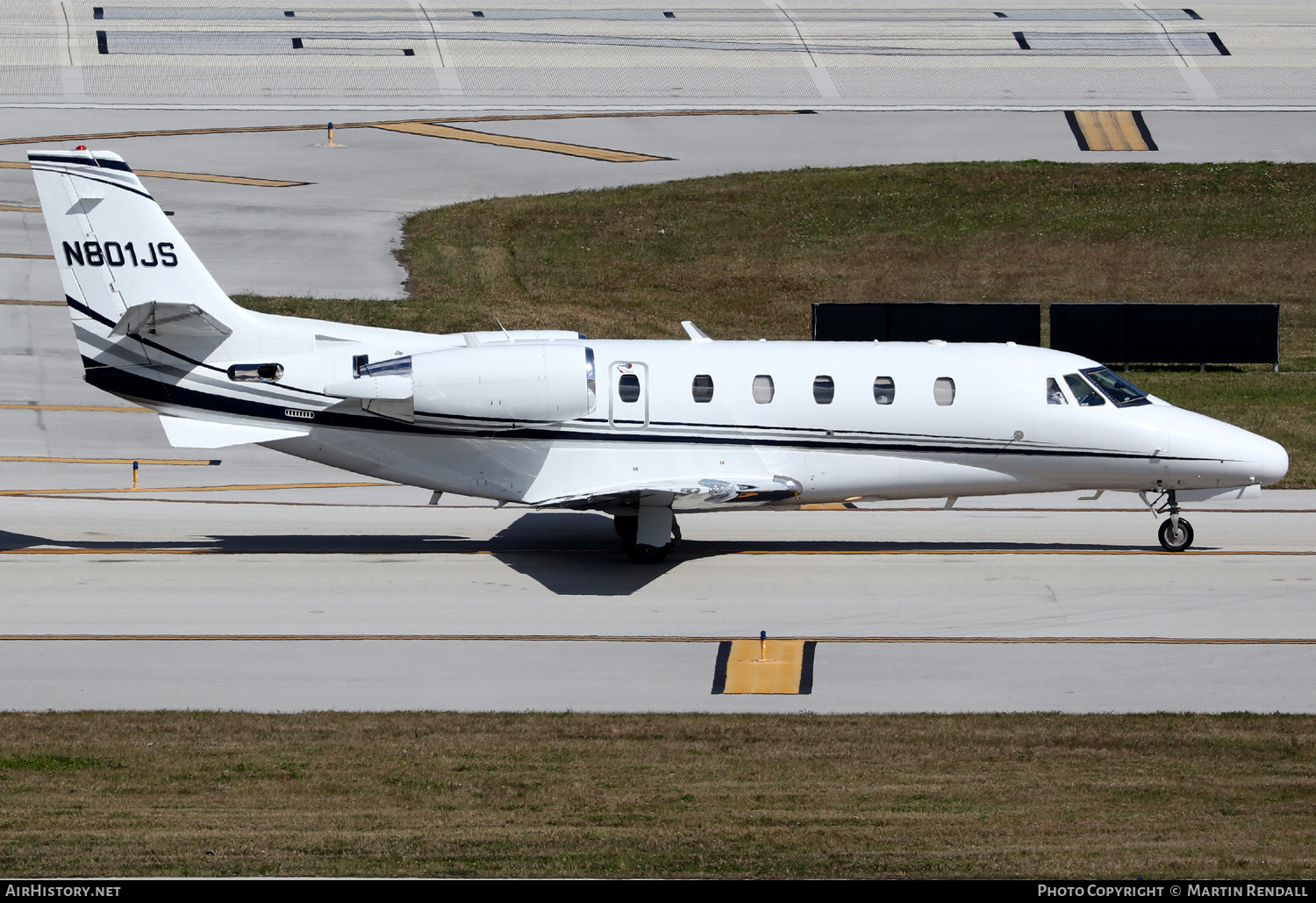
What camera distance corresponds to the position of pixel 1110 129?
173 feet

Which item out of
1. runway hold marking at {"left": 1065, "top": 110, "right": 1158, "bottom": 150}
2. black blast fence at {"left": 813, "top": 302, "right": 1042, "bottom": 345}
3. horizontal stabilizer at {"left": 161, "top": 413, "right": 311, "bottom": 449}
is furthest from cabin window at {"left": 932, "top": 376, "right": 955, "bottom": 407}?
runway hold marking at {"left": 1065, "top": 110, "right": 1158, "bottom": 150}

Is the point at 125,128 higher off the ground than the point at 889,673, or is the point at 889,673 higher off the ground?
the point at 125,128

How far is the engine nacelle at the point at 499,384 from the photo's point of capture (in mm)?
21203

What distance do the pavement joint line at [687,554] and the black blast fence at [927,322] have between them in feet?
44.8

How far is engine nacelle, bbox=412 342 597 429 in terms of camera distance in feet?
69.6

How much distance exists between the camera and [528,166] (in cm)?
4881

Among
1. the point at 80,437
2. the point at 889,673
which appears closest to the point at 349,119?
the point at 80,437

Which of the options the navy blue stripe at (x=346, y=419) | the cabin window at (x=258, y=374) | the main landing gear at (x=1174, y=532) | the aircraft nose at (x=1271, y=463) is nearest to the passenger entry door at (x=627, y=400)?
the navy blue stripe at (x=346, y=419)

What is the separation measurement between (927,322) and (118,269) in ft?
66.4

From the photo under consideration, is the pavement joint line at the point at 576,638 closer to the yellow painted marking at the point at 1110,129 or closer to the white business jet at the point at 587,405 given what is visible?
the white business jet at the point at 587,405

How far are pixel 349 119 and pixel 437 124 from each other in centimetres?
308

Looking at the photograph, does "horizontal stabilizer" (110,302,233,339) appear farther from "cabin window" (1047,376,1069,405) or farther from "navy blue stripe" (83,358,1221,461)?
"cabin window" (1047,376,1069,405)

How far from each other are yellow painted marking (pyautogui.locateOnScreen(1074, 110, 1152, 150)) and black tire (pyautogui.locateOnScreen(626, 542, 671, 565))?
3375 centimetres
